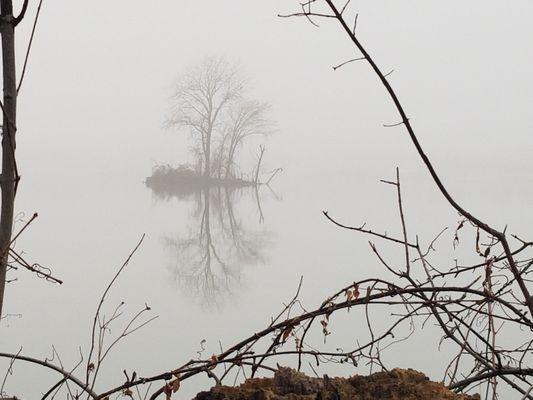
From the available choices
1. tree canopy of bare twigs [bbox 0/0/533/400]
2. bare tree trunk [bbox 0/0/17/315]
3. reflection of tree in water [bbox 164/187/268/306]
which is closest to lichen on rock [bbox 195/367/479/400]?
tree canopy of bare twigs [bbox 0/0/533/400]

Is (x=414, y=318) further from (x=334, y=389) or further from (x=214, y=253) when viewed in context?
(x=214, y=253)

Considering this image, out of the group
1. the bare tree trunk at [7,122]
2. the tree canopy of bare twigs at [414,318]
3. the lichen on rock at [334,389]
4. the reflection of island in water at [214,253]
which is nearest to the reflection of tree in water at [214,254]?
the reflection of island in water at [214,253]

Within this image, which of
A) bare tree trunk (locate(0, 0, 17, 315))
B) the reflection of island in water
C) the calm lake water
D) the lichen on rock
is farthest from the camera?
the reflection of island in water

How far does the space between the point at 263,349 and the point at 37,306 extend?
329 centimetres

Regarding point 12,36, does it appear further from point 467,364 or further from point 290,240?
point 290,240

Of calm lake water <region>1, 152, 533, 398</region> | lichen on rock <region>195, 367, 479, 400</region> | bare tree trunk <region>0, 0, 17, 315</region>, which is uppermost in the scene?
calm lake water <region>1, 152, 533, 398</region>

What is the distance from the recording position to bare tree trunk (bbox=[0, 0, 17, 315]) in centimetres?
101

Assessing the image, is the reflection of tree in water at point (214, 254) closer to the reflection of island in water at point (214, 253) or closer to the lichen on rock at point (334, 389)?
the reflection of island in water at point (214, 253)

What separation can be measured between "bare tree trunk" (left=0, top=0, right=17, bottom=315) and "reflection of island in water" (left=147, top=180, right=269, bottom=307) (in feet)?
19.6

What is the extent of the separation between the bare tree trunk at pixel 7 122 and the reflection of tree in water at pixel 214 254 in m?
5.98

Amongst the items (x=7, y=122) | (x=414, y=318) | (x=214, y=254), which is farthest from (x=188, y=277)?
(x=7, y=122)

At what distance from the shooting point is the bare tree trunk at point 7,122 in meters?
1.01

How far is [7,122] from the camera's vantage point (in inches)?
39.6

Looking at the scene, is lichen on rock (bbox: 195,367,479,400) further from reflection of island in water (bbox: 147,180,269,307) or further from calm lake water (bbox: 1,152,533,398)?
reflection of island in water (bbox: 147,180,269,307)
